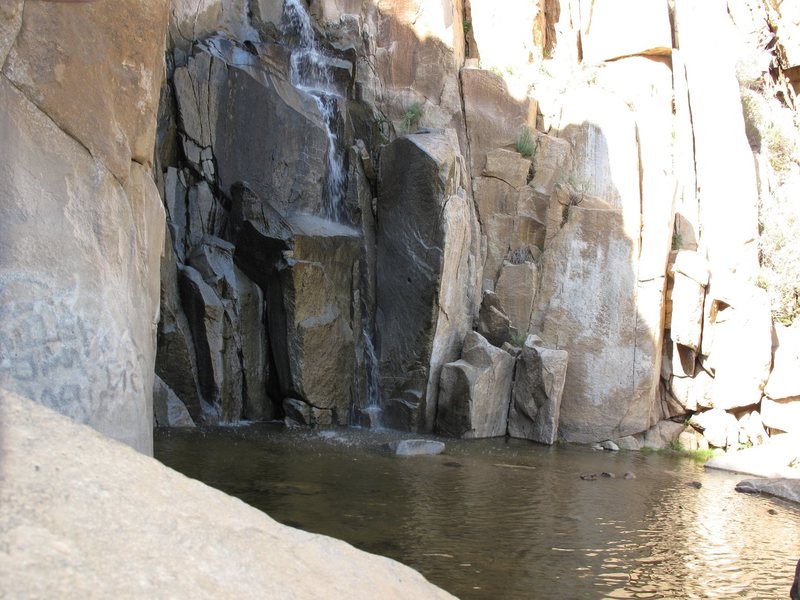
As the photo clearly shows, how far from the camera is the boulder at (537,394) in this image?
13.6 m

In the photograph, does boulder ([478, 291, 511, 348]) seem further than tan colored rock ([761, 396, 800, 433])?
Yes

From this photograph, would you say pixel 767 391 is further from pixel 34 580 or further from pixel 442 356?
pixel 34 580

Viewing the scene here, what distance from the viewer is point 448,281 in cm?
1362

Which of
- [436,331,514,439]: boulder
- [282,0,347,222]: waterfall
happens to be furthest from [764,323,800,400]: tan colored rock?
[282,0,347,222]: waterfall

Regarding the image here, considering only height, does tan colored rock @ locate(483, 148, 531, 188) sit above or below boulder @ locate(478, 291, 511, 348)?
above

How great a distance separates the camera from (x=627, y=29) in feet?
59.0

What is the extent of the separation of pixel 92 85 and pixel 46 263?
150cm

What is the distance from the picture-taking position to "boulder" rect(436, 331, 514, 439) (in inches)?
512

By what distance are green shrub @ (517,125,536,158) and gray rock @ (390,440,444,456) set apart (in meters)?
6.85

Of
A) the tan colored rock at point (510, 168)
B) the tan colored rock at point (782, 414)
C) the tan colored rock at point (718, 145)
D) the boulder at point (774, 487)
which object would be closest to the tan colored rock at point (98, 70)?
the boulder at point (774, 487)

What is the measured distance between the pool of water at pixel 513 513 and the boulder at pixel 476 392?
1.02 m

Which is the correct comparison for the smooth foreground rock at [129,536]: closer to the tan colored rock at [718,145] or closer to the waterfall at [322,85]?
the waterfall at [322,85]

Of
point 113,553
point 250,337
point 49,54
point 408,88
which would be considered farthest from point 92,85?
point 408,88

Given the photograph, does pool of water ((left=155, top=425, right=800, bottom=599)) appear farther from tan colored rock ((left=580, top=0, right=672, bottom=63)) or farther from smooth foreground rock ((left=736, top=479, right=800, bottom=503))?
tan colored rock ((left=580, top=0, right=672, bottom=63))
